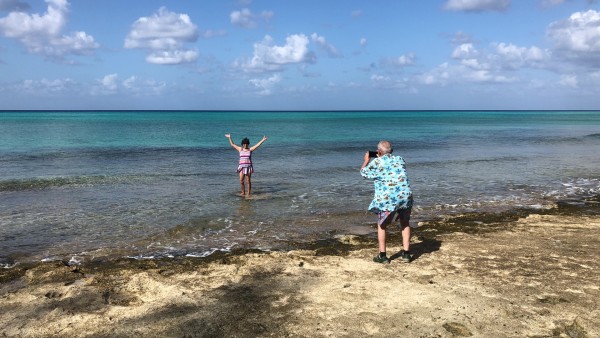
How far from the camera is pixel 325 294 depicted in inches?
233

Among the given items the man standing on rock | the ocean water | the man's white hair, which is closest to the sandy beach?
the man standing on rock

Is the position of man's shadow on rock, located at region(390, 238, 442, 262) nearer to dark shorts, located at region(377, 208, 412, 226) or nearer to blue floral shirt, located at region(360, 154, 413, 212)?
dark shorts, located at region(377, 208, 412, 226)

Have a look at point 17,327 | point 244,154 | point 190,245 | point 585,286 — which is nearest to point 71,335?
point 17,327

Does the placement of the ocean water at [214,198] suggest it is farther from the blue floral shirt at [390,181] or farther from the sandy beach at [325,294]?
the blue floral shirt at [390,181]

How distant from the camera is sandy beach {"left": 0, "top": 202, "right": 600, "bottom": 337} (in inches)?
197

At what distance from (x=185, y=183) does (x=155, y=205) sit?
392 cm

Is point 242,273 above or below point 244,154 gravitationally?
below

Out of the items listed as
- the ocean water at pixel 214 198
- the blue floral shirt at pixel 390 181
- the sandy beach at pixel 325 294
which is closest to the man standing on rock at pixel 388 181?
the blue floral shirt at pixel 390 181

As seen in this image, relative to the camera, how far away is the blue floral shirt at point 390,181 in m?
6.79

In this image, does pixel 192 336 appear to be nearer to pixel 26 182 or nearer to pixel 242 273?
pixel 242 273

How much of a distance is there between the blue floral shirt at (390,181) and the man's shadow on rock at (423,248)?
112 cm

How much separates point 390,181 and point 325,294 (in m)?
2.00

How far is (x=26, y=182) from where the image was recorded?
16.5 m

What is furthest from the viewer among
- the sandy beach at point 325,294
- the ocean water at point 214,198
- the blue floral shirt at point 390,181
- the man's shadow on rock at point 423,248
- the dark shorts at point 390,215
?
the ocean water at point 214,198
